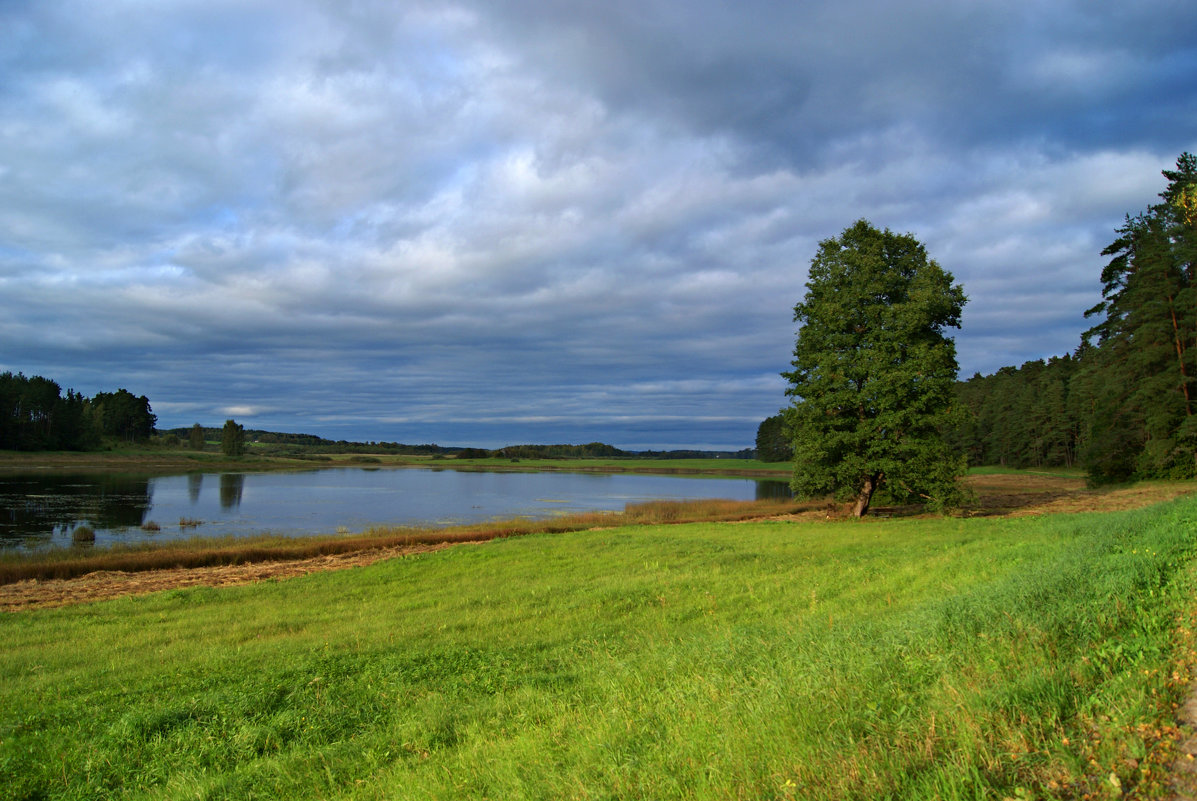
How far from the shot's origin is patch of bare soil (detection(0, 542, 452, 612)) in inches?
647

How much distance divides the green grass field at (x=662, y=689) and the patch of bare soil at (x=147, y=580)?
11.4 ft

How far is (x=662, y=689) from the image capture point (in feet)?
19.4

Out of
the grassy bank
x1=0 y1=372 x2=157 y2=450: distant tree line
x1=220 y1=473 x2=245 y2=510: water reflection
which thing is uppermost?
x1=0 y1=372 x2=157 y2=450: distant tree line

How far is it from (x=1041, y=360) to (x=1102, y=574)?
130499 mm

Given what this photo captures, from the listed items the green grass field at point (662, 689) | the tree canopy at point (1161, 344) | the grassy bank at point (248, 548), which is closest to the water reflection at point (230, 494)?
the grassy bank at point (248, 548)

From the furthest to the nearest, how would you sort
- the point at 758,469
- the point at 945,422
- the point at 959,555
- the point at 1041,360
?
1. the point at 758,469
2. the point at 1041,360
3. the point at 945,422
4. the point at 959,555

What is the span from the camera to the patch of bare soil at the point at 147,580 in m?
16.4

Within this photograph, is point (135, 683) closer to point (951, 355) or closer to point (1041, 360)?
Result: point (951, 355)

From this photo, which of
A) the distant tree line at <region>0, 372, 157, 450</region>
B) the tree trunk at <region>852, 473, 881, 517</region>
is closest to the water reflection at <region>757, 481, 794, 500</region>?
the tree trunk at <region>852, 473, 881, 517</region>

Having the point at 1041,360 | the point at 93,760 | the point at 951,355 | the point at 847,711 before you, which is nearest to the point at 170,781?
the point at 93,760

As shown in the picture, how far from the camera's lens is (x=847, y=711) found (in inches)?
159

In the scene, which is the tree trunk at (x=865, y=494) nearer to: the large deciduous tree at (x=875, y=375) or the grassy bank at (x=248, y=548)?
the large deciduous tree at (x=875, y=375)

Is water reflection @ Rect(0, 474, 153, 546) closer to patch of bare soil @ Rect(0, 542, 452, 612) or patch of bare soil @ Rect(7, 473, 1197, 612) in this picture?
patch of bare soil @ Rect(0, 542, 452, 612)

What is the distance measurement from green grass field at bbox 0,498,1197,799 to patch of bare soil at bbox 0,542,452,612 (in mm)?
3483
